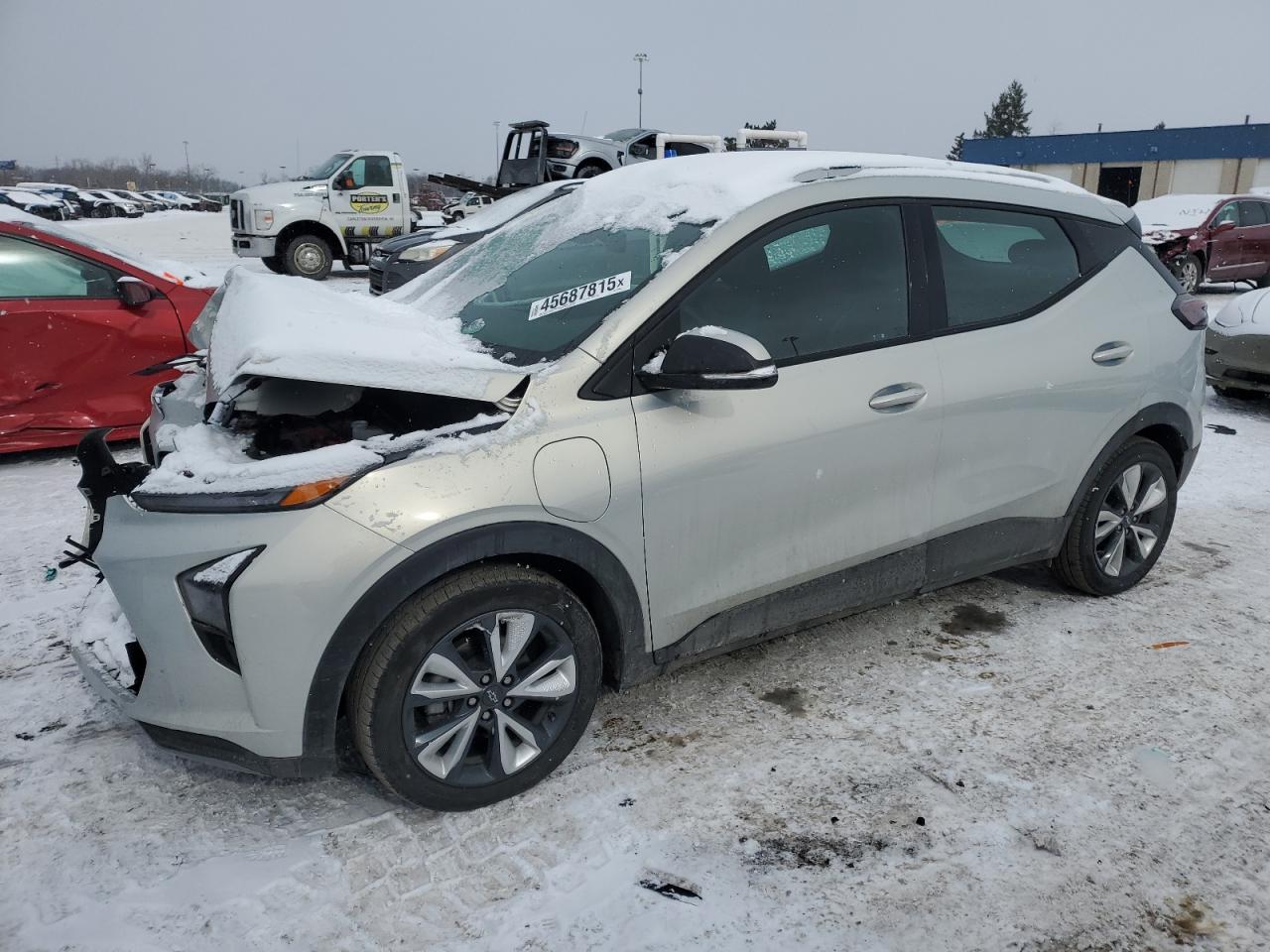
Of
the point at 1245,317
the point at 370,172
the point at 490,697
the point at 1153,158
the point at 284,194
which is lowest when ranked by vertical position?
the point at 490,697

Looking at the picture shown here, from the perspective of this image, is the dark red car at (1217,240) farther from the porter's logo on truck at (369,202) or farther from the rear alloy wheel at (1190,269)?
the porter's logo on truck at (369,202)

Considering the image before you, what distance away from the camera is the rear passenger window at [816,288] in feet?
8.75

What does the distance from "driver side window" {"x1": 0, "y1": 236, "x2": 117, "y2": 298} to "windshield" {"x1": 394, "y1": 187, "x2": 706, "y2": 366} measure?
3.04 m

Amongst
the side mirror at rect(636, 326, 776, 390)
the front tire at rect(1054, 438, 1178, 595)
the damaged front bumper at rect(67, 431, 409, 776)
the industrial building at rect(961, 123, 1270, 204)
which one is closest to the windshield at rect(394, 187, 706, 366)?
the side mirror at rect(636, 326, 776, 390)

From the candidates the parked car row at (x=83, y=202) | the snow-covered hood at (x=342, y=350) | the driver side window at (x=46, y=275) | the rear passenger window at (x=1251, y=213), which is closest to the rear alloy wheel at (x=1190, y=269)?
the rear passenger window at (x=1251, y=213)

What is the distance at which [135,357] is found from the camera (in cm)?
553

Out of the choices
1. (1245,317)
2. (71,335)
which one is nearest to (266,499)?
(71,335)

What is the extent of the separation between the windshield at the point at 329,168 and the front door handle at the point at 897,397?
14467mm

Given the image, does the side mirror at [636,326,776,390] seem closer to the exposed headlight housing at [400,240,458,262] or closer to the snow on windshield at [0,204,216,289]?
the snow on windshield at [0,204,216,289]

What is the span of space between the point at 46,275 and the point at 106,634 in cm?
401

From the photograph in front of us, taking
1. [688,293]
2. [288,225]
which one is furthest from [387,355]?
[288,225]

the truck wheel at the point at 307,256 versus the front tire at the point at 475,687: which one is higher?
the truck wheel at the point at 307,256

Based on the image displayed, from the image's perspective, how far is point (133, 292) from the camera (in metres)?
5.49

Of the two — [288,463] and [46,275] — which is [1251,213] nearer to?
[46,275]
